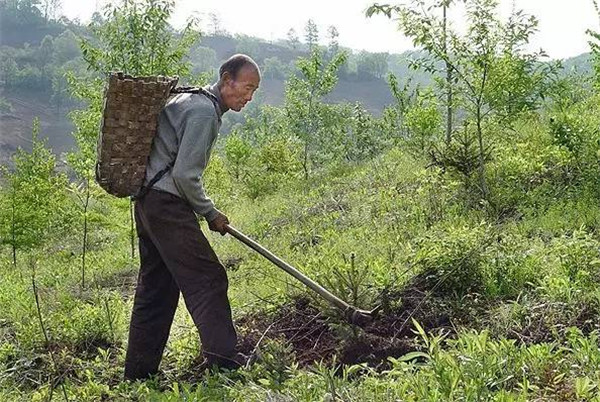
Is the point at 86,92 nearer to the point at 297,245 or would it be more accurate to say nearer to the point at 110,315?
the point at 297,245

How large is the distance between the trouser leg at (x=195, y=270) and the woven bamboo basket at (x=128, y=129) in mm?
187

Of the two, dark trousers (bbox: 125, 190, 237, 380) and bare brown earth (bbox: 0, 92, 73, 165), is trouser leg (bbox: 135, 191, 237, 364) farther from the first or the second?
bare brown earth (bbox: 0, 92, 73, 165)

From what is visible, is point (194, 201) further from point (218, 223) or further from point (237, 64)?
point (237, 64)

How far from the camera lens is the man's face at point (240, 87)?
3842mm

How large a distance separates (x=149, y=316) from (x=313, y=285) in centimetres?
110

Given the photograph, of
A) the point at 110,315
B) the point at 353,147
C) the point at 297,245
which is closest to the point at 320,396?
the point at 110,315

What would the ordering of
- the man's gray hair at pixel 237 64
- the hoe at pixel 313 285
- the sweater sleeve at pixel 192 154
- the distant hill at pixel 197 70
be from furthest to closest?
the distant hill at pixel 197 70 < the hoe at pixel 313 285 < the man's gray hair at pixel 237 64 < the sweater sleeve at pixel 192 154

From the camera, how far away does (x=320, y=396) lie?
2.69 metres

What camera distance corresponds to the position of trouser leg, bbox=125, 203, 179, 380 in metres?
4.15

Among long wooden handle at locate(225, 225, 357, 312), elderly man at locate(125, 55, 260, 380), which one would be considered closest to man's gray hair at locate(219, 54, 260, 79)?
elderly man at locate(125, 55, 260, 380)

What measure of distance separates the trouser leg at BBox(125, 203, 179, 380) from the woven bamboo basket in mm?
366

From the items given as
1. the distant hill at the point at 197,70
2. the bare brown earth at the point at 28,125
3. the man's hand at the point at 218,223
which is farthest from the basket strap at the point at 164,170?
the bare brown earth at the point at 28,125

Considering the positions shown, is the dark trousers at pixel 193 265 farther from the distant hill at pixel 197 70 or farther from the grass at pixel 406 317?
the distant hill at pixel 197 70

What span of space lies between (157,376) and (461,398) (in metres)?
2.38
